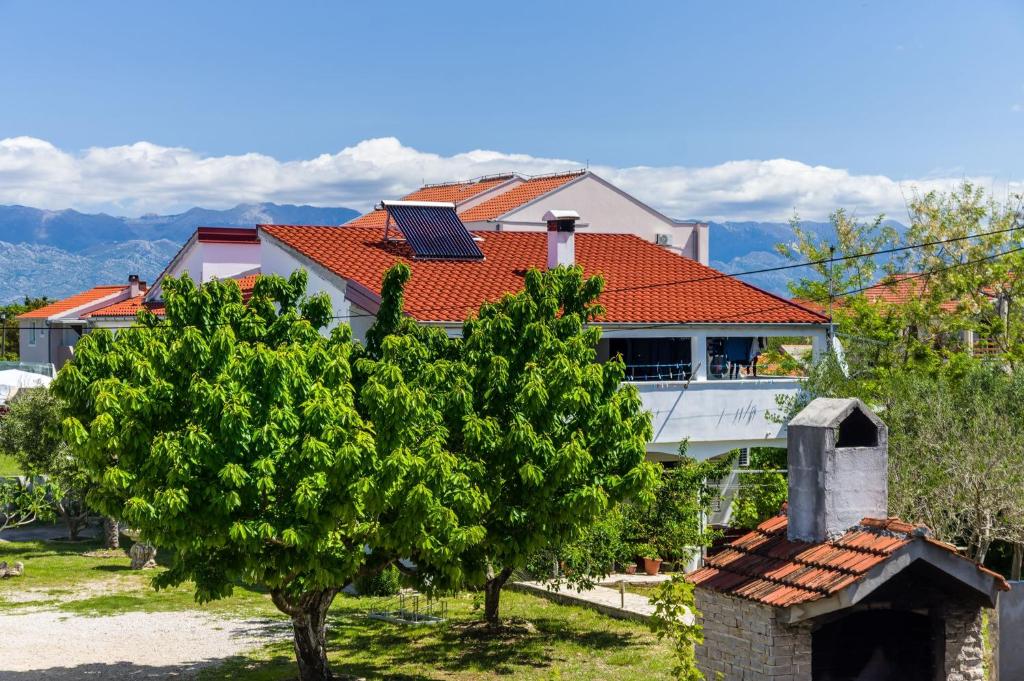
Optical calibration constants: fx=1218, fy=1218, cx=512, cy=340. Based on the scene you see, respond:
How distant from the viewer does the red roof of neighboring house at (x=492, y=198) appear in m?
55.5

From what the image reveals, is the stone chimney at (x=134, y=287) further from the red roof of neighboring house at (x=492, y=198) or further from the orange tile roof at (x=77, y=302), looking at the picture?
the red roof of neighboring house at (x=492, y=198)

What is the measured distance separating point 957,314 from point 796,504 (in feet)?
79.2

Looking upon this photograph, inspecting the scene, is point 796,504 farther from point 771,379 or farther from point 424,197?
point 424,197

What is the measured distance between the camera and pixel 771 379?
32.7m

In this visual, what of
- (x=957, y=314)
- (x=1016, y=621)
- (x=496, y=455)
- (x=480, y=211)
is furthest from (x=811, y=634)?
(x=480, y=211)

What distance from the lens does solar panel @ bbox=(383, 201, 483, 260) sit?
33781 millimetres

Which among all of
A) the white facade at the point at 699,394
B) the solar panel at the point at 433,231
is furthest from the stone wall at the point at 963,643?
the solar panel at the point at 433,231

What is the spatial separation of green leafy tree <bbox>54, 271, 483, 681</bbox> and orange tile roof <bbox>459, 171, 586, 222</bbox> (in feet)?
120

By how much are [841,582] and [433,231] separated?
22.1 meters

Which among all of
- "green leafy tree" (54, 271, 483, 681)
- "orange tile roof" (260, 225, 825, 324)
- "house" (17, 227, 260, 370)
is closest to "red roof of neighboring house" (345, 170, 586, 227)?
"house" (17, 227, 260, 370)

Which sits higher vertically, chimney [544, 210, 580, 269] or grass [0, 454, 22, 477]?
chimney [544, 210, 580, 269]

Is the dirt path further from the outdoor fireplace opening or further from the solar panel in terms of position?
the outdoor fireplace opening

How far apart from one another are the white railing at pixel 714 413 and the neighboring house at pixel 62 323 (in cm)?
3570

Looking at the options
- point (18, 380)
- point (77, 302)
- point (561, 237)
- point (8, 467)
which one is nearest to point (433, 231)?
point (561, 237)
